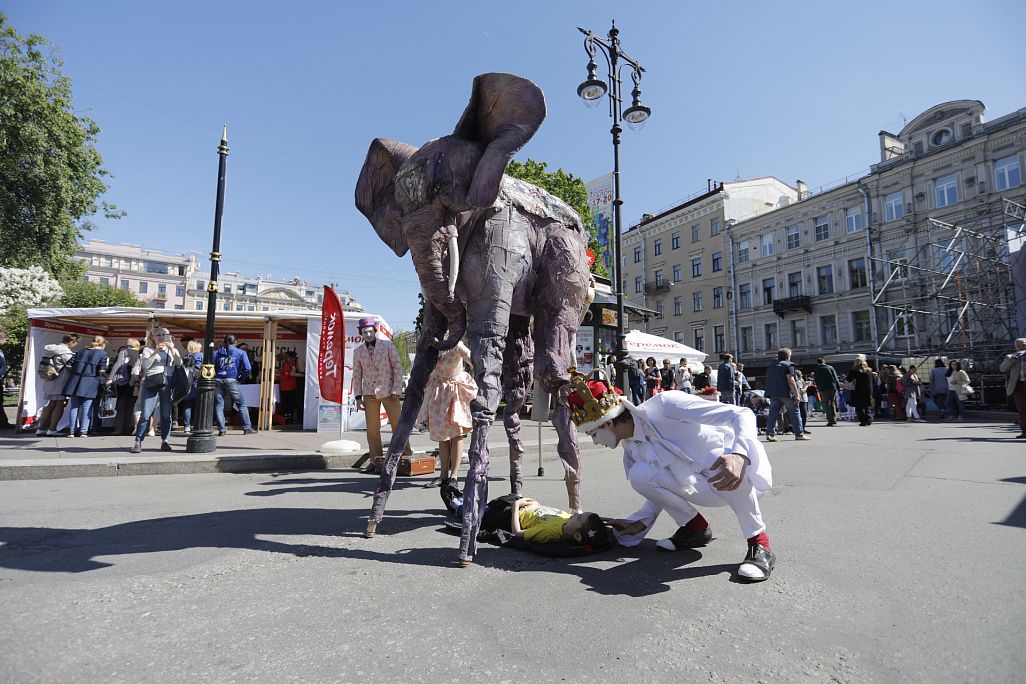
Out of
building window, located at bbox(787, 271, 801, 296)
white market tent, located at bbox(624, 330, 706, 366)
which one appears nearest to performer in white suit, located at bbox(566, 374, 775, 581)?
white market tent, located at bbox(624, 330, 706, 366)

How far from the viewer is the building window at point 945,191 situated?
27.4m

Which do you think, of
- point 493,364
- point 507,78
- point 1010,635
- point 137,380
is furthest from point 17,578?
point 137,380

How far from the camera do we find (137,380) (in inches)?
389

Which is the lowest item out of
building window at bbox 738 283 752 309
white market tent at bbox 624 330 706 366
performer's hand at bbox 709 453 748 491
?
performer's hand at bbox 709 453 748 491

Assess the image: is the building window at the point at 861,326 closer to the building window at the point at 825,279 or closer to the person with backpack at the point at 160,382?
the building window at the point at 825,279

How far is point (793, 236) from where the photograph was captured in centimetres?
3578

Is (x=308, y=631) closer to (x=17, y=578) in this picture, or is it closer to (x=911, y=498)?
(x=17, y=578)

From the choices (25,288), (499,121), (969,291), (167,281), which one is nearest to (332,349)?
(499,121)

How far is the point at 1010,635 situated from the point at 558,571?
1865mm

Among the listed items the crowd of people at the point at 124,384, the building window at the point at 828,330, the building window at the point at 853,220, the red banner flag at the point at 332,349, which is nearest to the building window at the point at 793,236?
the building window at the point at 853,220

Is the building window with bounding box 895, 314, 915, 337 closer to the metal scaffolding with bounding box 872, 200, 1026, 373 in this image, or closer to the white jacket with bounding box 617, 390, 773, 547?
the metal scaffolding with bounding box 872, 200, 1026, 373

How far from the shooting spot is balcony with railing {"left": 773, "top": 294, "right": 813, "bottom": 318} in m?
33.9

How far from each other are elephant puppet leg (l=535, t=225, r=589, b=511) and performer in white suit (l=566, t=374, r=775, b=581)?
42 cm

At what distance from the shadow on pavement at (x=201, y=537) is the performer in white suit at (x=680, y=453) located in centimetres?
120
